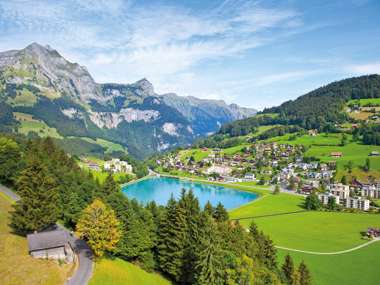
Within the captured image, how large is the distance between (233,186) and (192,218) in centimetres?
12238

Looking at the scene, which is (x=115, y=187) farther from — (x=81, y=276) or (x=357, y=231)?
(x=357, y=231)

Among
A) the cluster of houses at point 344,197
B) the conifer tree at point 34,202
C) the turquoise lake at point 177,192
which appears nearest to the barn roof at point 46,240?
the conifer tree at point 34,202

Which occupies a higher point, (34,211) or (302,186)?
(34,211)

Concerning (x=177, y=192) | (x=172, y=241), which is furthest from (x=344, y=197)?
(x=172, y=241)

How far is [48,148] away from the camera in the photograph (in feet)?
192

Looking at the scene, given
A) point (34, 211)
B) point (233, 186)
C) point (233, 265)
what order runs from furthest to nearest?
point (233, 186), point (34, 211), point (233, 265)

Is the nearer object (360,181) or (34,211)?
(34,211)

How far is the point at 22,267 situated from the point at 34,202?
9.08m

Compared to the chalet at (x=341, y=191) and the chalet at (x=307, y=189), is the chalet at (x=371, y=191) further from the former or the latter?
the chalet at (x=307, y=189)

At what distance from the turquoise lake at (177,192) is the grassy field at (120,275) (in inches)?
3002

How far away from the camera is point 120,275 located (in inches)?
1220

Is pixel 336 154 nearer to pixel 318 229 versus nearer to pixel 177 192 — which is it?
pixel 177 192

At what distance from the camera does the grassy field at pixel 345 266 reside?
4797 cm

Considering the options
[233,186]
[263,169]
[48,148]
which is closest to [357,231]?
[48,148]
